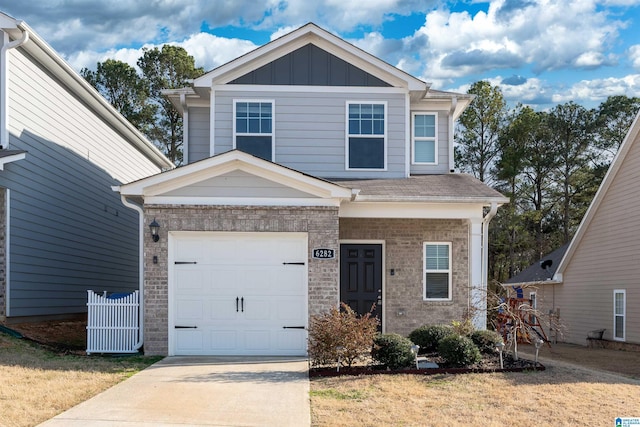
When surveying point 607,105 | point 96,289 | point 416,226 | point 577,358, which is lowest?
point 577,358

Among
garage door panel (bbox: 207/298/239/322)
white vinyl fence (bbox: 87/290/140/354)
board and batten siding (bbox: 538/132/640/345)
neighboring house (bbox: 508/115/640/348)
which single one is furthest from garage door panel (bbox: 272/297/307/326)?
board and batten siding (bbox: 538/132/640/345)

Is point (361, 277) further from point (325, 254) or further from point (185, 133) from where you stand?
point (185, 133)

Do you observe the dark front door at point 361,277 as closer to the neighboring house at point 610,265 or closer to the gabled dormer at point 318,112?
the gabled dormer at point 318,112

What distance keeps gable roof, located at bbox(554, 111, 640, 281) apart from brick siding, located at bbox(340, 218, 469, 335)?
19.4 ft

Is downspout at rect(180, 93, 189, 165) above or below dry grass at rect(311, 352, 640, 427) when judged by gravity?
above

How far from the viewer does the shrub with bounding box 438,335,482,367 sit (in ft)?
37.0

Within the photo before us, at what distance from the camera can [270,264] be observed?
13.3 meters

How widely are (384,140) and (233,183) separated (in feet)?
14.6

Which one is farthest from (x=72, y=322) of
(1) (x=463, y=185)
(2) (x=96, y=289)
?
(1) (x=463, y=185)

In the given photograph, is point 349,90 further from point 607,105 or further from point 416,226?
point 607,105

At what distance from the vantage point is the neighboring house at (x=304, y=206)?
43.0 ft

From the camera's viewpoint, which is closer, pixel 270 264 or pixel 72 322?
pixel 270 264

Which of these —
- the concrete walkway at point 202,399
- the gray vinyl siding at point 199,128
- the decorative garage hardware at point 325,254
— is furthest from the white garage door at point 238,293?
the gray vinyl siding at point 199,128

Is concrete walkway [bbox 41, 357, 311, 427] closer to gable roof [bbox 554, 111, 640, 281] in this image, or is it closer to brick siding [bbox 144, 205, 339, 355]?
brick siding [bbox 144, 205, 339, 355]
